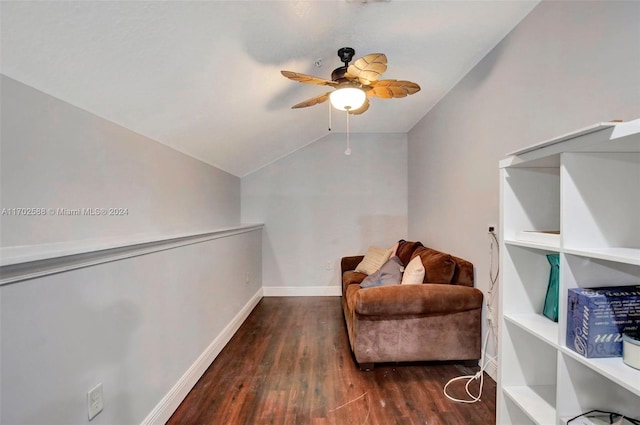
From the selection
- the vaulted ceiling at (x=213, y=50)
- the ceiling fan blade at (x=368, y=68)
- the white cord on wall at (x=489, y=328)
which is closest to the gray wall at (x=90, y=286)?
the vaulted ceiling at (x=213, y=50)

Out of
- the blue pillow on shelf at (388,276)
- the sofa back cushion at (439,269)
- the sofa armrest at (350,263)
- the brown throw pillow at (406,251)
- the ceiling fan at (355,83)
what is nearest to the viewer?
the ceiling fan at (355,83)

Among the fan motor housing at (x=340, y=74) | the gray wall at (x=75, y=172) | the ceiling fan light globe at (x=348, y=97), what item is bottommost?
the gray wall at (x=75, y=172)

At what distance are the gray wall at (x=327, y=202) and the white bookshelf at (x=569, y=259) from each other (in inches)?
113

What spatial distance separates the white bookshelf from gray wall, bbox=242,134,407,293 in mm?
2881

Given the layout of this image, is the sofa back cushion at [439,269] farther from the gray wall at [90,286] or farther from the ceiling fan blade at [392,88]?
the gray wall at [90,286]

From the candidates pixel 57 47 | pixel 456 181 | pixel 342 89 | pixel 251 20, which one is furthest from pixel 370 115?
pixel 57 47

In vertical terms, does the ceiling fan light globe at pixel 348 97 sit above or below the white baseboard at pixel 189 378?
above

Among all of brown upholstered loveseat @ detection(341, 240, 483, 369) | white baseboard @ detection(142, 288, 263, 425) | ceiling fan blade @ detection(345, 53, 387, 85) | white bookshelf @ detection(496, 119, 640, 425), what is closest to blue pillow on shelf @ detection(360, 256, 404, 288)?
brown upholstered loveseat @ detection(341, 240, 483, 369)

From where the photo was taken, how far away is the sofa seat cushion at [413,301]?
216 cm

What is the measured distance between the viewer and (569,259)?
104 cm

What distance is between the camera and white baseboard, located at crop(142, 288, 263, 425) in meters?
1.62

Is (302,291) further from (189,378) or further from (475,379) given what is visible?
(475,379)

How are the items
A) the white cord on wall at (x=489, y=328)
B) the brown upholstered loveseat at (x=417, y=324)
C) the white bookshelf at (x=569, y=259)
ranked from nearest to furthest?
the white bookshelf at (x=569, y=259) < the white cord on wall at (x=489, y=328) < the brown upholstered loveseat at (x=417, y=324)

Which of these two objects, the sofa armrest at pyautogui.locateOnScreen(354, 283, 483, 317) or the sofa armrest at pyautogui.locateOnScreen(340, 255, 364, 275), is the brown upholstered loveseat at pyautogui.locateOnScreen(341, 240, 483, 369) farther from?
the sofa armrest at pyautogui.locateOnScreen(340, 255, 364, 275)
